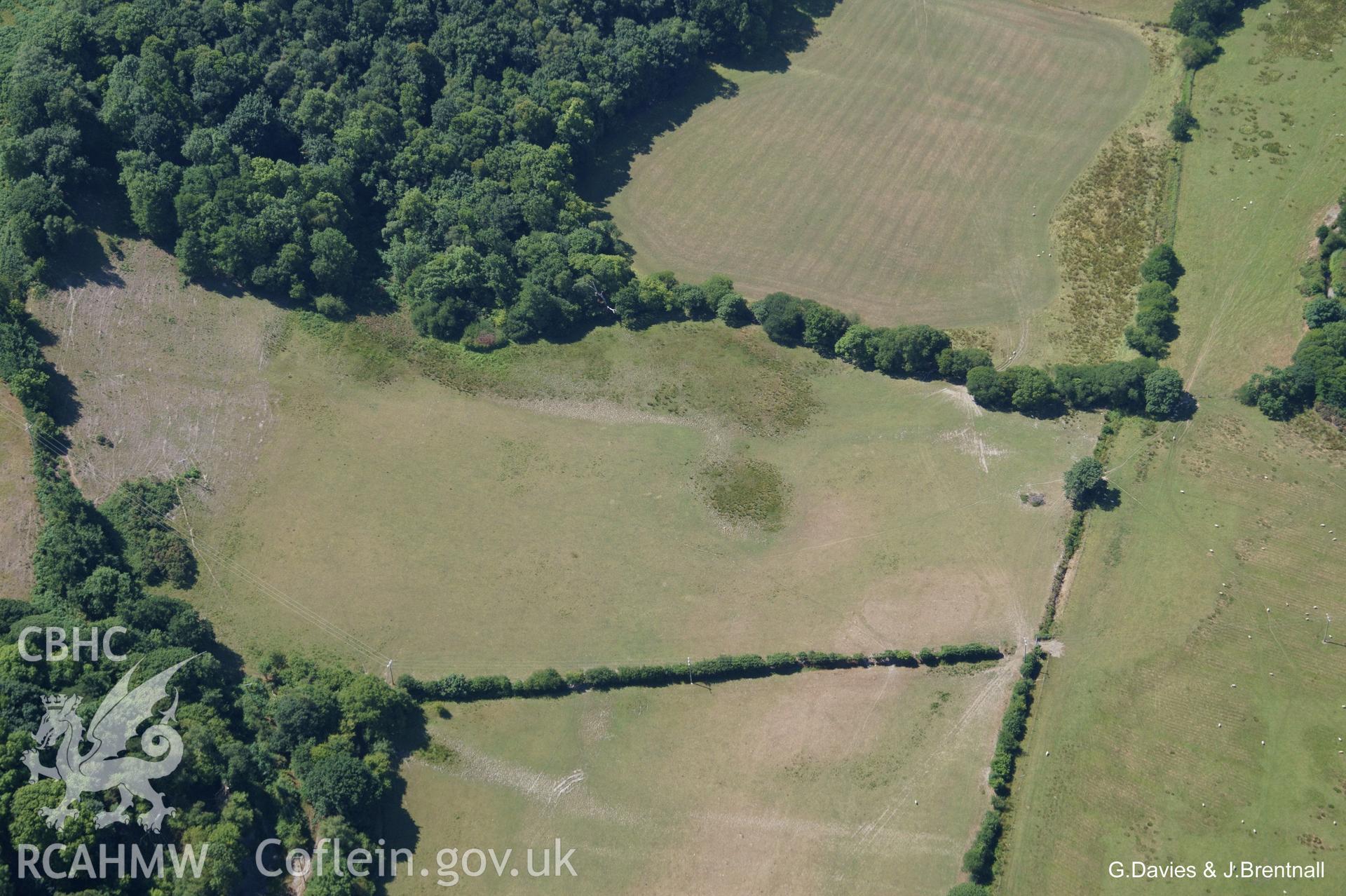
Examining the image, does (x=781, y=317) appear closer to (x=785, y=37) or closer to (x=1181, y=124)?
(x=785, y=37)

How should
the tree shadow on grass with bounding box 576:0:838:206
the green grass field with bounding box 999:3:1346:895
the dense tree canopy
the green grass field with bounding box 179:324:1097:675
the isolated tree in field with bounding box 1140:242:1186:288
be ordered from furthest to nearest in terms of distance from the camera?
1. the tree shadow on grass with bounding box 576:0:838:206
2. the isolated tree in field with bounding box 1140:242:1186:288
3. the dense tree canopy
4. the green grass field with bounding box 179:324:1097:675
5. the green grass field with bounding box 999:3:1346:895

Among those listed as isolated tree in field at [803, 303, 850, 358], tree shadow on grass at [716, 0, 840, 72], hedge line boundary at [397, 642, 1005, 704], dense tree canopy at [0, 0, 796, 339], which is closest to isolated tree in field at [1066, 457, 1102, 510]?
hedge line boundary at [397, 642, 1005, 704]

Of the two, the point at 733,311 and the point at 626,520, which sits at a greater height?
the point at 733,311

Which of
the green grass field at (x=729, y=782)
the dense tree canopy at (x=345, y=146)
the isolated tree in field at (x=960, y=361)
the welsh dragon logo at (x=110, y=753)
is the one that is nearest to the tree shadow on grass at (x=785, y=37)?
the dense tree canopy at (x=345, y=146)

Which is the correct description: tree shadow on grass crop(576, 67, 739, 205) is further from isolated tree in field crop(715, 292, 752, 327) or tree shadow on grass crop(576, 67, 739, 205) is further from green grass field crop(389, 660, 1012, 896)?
green grass field crop(389, 660, 1012, 896)

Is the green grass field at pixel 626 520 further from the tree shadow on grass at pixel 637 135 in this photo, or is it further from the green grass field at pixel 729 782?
the tree shadow on grass at pixel 637 135

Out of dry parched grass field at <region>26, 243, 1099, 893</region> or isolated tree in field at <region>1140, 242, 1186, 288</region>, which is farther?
isolated tree in field at <region>1140, 242, 1186, 288</region>

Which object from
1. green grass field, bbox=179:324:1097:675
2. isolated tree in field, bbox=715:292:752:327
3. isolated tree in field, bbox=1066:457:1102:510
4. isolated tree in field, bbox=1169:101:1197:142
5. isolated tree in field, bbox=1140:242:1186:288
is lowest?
green grass field, bbox=179:324:1097:675

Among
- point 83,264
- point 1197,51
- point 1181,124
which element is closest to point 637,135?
point 83,264
